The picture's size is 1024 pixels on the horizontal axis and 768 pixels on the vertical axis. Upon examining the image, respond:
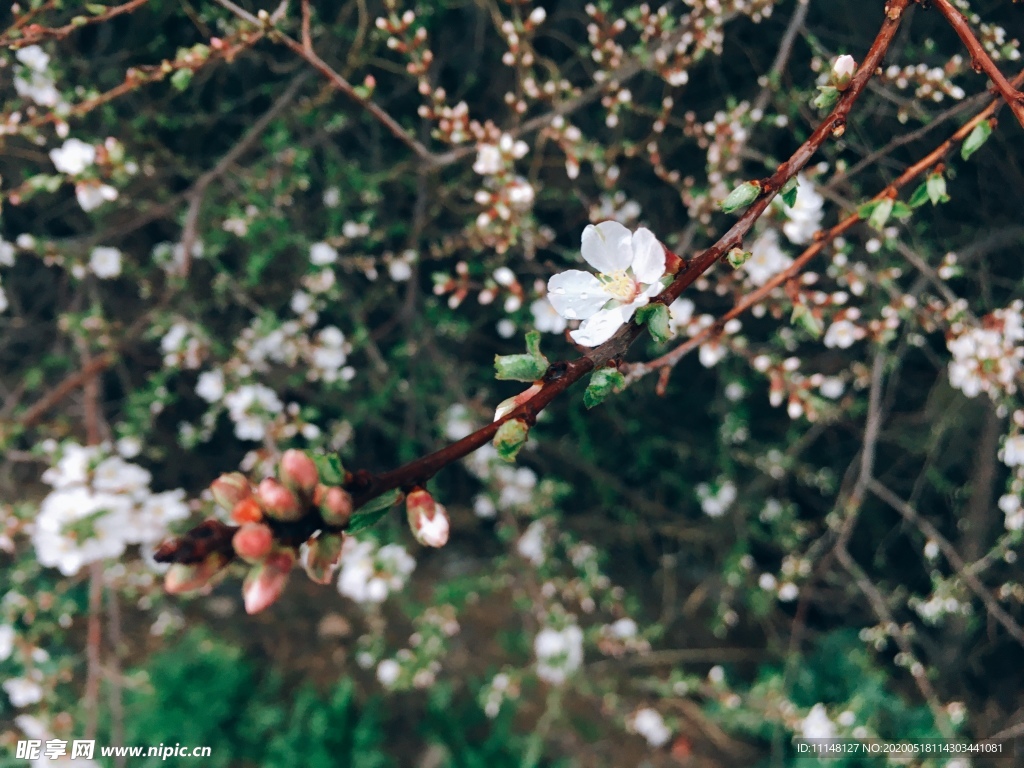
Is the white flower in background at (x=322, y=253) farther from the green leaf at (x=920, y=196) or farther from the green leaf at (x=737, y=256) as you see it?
the green leaf at (x=920, y=196)

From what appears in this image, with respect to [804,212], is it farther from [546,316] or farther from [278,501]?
[278,501]

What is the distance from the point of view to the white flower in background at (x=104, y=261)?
2201 mm

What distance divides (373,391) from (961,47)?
2.37m

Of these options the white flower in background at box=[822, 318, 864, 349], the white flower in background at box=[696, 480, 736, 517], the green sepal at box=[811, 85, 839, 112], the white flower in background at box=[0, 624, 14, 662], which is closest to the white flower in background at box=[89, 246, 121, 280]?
the white flower in background at box=[0, 624, 14, 662]

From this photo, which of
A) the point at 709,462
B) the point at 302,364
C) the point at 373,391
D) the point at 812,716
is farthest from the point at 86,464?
the point at 812,716

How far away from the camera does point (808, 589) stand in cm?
301

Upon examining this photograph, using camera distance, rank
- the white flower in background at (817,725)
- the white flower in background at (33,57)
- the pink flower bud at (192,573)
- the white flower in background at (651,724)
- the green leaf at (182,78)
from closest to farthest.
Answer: the pink flower bud at (192,573)
the green leaf at (182,78)
the white flower in background at (33,57)
the white flower in background at (817,725)
the white flower in background at (651,724)

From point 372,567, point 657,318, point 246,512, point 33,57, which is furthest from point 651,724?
point 33,57

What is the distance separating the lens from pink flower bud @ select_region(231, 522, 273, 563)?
0.67 metres

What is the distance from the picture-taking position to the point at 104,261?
221 centimetres

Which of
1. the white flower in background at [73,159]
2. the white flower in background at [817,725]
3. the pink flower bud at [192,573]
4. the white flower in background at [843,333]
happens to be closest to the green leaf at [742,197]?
the pink flower bud at [192,573]

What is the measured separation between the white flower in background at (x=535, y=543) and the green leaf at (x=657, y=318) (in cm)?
207

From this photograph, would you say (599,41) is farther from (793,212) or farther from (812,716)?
(812,716)

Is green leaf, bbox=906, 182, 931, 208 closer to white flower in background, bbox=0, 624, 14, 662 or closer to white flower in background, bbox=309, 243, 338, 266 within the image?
white flower in background, bbox=309, 243, 338, 266
